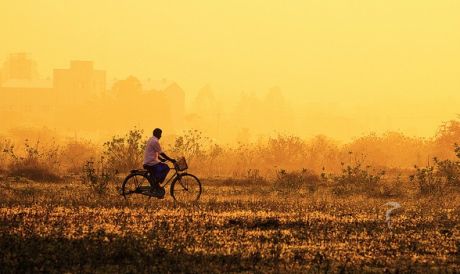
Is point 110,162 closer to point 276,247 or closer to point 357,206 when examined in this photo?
point 357,206

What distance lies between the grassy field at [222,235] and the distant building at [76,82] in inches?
4551

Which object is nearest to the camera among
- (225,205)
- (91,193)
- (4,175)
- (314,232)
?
(314,232)

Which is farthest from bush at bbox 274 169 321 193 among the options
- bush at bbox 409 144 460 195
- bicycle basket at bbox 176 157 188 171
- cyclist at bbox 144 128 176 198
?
cyclist at bbox 144 128 176 198

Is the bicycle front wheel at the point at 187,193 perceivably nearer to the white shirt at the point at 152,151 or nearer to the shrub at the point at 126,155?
the white shirt at the point at 152,151

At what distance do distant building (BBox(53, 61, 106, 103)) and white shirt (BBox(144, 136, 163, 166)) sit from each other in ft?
378

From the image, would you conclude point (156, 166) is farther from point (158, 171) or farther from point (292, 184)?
point (292, 184)

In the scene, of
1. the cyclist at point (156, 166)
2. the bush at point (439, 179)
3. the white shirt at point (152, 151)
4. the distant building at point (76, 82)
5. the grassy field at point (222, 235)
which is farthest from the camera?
the distant building at point (76, 82)

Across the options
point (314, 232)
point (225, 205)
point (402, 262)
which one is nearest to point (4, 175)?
point (225, 205)

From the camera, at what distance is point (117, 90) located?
120 meters

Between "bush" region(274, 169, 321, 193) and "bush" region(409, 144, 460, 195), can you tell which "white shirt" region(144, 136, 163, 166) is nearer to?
"bush" region(274, 169, 321, 193)

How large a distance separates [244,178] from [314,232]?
1840 cm

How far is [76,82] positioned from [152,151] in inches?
4804

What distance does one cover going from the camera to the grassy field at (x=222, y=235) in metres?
12.5

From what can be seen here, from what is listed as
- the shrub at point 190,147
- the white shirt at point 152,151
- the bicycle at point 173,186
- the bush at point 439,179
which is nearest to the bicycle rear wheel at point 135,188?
the bicycle at point 173,186
